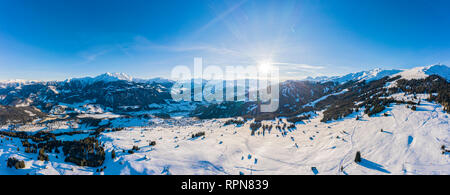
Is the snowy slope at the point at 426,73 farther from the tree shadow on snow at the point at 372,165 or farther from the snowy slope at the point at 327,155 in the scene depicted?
the tree shadow on snow at the point at 372,165

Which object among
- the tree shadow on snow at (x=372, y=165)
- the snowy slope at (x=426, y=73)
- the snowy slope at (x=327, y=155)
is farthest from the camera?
the snowy slope at (x=426, y=73)

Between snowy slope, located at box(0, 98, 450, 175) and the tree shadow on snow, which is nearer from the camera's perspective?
the tree shadow on snow

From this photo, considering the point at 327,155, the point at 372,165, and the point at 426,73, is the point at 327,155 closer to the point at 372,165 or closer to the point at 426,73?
the point at 372,165

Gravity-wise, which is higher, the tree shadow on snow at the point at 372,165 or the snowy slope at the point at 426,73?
the snowy slope at the point at 426,73

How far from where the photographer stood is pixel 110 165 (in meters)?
12.8

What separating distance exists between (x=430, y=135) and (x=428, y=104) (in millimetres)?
11560

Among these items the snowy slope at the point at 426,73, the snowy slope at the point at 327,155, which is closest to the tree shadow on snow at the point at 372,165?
the snowy slope at the point at 327,155

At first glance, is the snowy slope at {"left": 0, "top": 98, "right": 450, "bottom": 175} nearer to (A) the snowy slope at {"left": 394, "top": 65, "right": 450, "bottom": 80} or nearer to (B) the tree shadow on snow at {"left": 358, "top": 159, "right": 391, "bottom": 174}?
(B) the tree shadow on snow at {"left": 358, "top": 159, "right": 391, "bottom": 174}

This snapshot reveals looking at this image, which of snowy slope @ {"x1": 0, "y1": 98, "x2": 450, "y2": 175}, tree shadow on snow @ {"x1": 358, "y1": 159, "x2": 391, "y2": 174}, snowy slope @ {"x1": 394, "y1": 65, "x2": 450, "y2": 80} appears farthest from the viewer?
snowy slope @ {"x1": 394, "y1": 65, "x2": 450, "y2": 80}

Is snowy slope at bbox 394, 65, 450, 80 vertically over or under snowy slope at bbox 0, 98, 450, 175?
over

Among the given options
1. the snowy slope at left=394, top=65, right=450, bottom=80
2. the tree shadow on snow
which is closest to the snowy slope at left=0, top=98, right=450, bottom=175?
the tree shadow on snow
